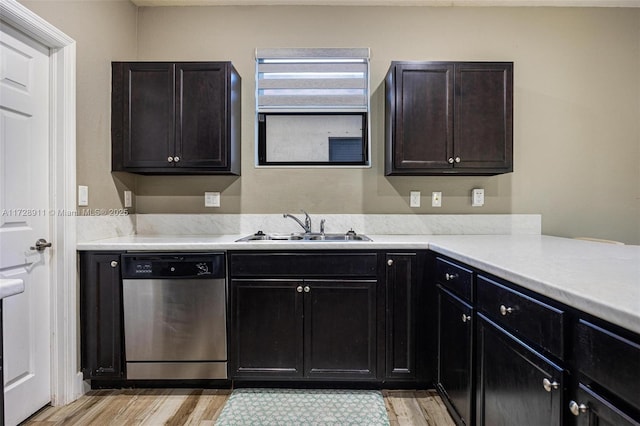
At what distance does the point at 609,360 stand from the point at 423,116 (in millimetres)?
1788

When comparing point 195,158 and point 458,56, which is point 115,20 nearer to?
point 195,158

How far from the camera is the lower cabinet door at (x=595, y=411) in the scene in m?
0.74

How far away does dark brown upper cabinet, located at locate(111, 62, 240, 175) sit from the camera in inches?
89.0

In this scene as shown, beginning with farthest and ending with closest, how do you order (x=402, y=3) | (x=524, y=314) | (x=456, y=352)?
(x=402, y=3) < (x=456, y=352) < (x=524, y=314)

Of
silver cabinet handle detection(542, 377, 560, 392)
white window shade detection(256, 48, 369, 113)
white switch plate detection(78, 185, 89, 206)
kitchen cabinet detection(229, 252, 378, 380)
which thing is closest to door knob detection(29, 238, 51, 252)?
white switch plate detection(78, 185, 89, 206)

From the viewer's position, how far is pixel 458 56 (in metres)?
2.62

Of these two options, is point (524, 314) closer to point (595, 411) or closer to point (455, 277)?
point (595, 411)

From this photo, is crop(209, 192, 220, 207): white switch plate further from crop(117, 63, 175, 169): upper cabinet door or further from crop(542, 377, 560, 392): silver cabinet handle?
crop(542, 377, 560, 392): silver cabinet handle

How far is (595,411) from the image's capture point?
0.81 meters

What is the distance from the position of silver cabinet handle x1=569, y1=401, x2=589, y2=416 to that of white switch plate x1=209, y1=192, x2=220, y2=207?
2362 millimetres

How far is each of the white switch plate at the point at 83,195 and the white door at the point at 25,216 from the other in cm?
15

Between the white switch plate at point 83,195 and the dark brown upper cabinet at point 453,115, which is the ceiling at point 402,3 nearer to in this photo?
the dark brown upper cabinet at point 453,115

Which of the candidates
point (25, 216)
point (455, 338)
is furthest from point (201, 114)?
point (455, 338)

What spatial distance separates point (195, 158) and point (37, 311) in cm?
125
